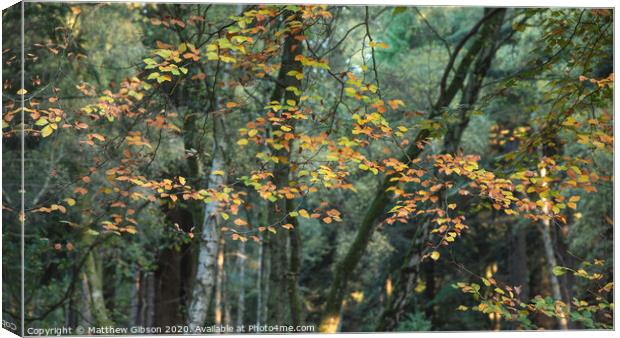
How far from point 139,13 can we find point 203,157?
258 centimetres

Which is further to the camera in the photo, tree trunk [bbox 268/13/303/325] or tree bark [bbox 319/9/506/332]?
tree bark [bbox 319/9/506/332]

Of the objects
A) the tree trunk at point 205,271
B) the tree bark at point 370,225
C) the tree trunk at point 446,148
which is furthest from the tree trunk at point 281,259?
the tree trunk at point 446,148

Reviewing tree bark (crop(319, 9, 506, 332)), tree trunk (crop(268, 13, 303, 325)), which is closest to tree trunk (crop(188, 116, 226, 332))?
tree trunk (crop(268, 13, 303, 325))

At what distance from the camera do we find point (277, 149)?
6191mm

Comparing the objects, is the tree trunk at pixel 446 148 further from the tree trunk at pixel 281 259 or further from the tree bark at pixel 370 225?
the tree trunk at pixel 281 259

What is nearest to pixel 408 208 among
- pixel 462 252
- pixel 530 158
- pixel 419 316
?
pixel 530 158

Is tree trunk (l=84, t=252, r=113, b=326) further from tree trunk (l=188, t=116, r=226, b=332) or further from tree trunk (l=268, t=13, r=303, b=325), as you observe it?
tree trunk (l=268, t=13, r=303, b=325)

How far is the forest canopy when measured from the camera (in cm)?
551

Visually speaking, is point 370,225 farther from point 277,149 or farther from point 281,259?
point 277,149

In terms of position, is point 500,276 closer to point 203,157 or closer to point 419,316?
point 419,316

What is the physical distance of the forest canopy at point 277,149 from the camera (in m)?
5.51

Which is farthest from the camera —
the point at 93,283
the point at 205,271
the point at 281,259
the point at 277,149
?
the point at 93,283

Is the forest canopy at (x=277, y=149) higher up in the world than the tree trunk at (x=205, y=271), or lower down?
higher up

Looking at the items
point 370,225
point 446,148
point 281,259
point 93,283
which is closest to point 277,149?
point 281,259
